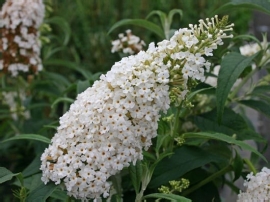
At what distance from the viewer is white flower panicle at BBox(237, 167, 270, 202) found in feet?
4.23

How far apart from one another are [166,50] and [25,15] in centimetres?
103

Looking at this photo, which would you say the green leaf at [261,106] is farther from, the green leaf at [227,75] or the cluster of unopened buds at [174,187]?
the cluster of unopened buds at [174,187]

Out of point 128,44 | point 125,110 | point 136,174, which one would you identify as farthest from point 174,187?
point 128,44

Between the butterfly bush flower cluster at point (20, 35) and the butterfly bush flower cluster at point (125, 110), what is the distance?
975 mm

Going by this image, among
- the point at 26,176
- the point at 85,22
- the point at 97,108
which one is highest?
the point at 97,108

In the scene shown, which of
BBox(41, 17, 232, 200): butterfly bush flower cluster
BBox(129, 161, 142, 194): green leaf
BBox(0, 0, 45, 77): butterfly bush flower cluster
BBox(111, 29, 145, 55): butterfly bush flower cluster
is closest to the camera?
BBox(41, 17, 232, 200): butterfly bush flower cluster

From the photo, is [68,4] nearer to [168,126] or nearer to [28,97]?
[28,97]

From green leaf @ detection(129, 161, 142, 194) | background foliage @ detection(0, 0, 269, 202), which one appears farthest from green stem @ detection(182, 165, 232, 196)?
green leaf @ detection(129, 161, 142, 194)

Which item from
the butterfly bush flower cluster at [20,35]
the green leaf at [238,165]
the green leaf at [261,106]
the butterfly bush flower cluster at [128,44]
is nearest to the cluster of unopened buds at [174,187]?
the green leaf at [238,165]

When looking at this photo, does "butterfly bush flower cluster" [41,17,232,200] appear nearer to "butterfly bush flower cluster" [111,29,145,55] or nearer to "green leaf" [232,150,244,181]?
"green leaf" [232,150,244,181]

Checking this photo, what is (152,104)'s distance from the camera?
3.81 ft

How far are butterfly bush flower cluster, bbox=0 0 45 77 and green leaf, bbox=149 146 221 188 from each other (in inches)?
35.5

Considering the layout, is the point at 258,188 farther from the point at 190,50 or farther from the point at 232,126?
the point at 190,50

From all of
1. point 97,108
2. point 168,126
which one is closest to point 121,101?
point 97,108
